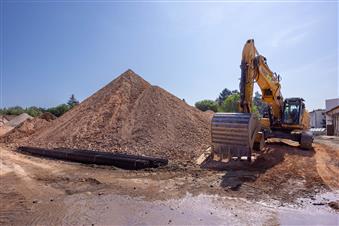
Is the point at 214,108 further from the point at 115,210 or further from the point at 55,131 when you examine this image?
the point at 115,210

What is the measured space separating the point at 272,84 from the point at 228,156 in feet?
13.0

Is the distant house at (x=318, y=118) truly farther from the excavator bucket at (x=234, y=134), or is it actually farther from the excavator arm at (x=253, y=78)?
the excavator bucket at (x=234, y=134)

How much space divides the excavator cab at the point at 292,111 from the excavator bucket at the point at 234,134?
128 inches

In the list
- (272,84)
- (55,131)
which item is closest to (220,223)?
(272,84)

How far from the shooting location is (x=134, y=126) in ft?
42.8

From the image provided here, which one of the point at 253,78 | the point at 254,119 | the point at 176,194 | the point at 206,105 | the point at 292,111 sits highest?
the point at 206,105

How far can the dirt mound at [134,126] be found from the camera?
11.2 metres

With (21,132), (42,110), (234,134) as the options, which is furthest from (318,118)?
(42,110)

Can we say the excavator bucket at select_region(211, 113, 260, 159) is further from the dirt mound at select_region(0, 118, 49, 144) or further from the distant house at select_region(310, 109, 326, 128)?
the distant house at select_region(310, 109, 326, 128)

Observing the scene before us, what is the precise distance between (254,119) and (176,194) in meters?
4.27

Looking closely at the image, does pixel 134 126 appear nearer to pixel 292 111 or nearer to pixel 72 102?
Result: pixel 292 111

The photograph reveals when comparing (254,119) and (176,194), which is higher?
(254,119)

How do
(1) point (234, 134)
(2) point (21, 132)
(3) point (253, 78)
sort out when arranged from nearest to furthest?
1. (1) point (234, 134)
2. (3) point (253, 78)
3. (2) point (21, 132)

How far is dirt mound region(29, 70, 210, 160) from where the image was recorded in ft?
36.8
